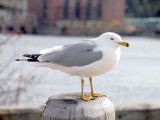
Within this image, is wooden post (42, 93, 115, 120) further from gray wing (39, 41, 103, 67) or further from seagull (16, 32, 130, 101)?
gray wing (39, 41, 103, 67)

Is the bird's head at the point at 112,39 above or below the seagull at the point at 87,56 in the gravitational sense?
above

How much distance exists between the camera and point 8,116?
10.9 feet

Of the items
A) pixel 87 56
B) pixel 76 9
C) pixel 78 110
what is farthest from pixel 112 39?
pixel 76 9

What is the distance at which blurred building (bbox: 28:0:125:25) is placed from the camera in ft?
205

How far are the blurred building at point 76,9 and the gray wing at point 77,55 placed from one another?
60609 millimetres

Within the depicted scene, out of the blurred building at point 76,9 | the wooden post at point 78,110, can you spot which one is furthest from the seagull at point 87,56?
the blurred building at point 76,9

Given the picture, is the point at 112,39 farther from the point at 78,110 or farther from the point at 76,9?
the point at 76,9

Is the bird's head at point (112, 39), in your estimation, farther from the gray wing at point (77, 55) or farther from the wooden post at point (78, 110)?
the wooden post at point (78, 110)

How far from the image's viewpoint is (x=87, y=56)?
7.30ft

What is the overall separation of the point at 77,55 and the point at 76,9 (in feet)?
206

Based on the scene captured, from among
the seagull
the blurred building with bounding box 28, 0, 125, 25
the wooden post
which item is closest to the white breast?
the seagull

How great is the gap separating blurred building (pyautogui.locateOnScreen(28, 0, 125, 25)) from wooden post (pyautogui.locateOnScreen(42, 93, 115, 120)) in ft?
200

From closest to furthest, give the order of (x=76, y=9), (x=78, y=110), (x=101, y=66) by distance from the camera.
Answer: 1. (x=78, y=110)
2. (x=101, y=66)
3. (x=76, y=9)

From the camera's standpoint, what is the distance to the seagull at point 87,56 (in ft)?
7.09
